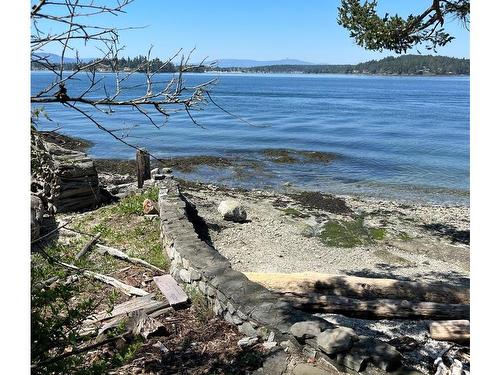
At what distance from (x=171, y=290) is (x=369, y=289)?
3.48 meters

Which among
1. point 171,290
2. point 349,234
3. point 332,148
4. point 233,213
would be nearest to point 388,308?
point 171,290

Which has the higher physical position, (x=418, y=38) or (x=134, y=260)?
(x=418, y=38)

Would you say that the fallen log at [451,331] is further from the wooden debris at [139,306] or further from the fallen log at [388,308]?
the wooden debris at [139,306]

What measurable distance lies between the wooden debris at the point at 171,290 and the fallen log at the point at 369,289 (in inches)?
69.8

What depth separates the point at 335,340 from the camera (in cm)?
502

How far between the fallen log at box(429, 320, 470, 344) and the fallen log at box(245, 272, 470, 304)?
3.50ft

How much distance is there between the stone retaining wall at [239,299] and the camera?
17.2 feet

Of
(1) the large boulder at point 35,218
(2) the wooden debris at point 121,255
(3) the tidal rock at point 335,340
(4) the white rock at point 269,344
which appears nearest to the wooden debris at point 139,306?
(2) the wooden debris at point 121,255

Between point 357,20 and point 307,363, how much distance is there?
1048 centimetres

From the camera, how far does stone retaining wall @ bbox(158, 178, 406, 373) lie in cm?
525

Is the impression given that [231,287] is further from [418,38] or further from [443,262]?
[418,38]

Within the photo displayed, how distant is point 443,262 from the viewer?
1245 centimetres
